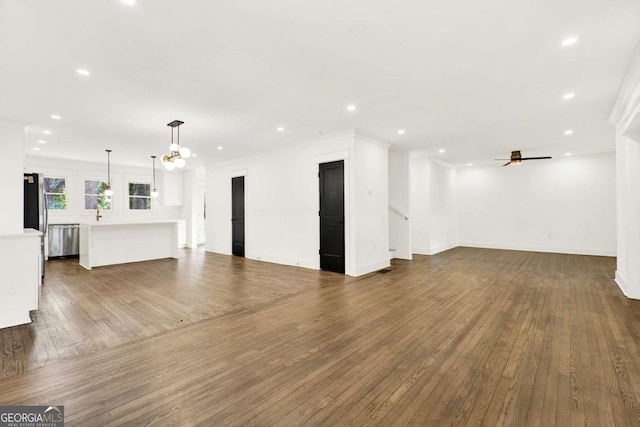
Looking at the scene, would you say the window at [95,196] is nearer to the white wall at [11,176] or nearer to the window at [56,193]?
the window at [56,193]

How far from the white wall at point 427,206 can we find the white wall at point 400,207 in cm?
65

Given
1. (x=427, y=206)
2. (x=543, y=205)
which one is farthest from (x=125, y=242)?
(x=543, y=205)

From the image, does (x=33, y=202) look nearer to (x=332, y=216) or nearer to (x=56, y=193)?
(x=56, y=193)

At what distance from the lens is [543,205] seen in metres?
9.30

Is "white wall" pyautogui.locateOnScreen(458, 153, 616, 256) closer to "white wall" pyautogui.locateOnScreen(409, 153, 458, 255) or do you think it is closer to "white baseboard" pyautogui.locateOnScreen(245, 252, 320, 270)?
"white wall" pyautogui.locateOnScreen(409, 153, 458, 255)

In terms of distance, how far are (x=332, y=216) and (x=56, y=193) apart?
28.0 ft

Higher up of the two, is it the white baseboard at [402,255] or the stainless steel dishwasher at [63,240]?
the stainless steel dishwasher at [63,240]

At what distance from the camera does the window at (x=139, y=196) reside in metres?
10.2

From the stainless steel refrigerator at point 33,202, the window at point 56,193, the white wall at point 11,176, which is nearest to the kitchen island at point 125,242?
the stainless steel refrigerator at point 33,202

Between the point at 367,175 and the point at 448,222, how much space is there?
18.1 feet

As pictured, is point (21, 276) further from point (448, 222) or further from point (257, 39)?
point (448, 222)

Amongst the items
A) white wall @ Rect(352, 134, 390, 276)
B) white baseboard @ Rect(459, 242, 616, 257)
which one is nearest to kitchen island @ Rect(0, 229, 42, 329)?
white wall @ Rect(352, 134, 390, 276)

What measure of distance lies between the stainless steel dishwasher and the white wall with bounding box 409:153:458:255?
9.93 m

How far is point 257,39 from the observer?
2734mm
